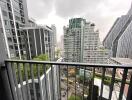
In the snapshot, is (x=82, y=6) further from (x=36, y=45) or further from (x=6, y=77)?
(x=36, y=45)

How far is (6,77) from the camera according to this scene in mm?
1129

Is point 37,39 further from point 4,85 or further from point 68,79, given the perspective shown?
point 68,79

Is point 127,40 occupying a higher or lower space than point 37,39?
lower

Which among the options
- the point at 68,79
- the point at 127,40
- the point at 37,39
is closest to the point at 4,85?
the point at 68,79

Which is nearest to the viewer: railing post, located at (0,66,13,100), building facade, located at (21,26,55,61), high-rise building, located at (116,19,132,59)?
railing post, located at (0,66,13,100)

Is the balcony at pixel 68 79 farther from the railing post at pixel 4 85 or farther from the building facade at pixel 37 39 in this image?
the building facade at pixel 37 39

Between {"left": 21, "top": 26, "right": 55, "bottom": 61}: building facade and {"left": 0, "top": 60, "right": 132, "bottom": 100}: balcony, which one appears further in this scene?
{"left": 21, "top": 26, "right": 55, "bottom": 61}: building facade

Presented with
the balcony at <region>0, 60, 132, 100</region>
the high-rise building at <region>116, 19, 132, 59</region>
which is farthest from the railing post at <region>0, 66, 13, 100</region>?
the high-rise building at <region>116, 19, 132, 59</region>

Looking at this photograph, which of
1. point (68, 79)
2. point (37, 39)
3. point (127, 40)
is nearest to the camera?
point (68, 79)

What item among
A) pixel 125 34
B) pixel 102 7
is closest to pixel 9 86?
pixel 102 7

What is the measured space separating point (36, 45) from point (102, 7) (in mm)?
8656

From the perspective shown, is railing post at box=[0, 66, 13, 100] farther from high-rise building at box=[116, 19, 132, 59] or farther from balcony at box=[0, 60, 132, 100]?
high-rise building at box=[116, 19, 132, 59]

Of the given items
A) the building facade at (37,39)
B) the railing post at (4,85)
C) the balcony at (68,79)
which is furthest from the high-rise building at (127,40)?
the building facade at (37,39)

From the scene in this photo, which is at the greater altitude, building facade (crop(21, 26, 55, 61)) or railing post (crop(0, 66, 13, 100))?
building facade (crop(21, 26, 55, 61))
